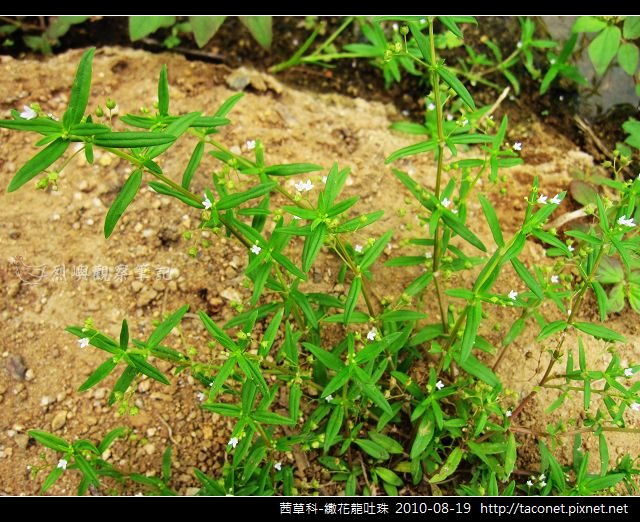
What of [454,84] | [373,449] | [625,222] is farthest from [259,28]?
[373,449]

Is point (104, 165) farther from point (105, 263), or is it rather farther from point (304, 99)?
point (304, 99)

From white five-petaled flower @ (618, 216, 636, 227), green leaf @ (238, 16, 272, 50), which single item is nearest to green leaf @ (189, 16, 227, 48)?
green leaf @ (238, 16, 272, 50)

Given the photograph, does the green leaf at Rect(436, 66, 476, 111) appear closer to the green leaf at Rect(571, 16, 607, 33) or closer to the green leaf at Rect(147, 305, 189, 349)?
the green leaf at Rect(147, 305, 189, 349)

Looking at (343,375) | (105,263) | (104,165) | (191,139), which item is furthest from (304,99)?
(343,375)

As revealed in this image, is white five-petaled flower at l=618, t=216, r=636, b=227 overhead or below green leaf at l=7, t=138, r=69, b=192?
below

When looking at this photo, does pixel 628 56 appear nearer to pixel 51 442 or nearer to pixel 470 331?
pixel 470 331

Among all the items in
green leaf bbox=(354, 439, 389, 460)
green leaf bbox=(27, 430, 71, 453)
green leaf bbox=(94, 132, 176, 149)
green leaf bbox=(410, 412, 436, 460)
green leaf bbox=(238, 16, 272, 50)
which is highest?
green leaf bbox=(238, 16, 272, 50)
